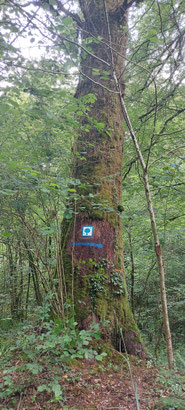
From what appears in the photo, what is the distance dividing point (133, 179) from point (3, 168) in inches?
165

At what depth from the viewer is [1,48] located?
1904mm

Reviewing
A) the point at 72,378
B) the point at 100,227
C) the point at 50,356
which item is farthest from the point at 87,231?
the point at 72,378

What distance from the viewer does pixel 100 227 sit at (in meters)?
2.90

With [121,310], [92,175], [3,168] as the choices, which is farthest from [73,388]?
[92,175]

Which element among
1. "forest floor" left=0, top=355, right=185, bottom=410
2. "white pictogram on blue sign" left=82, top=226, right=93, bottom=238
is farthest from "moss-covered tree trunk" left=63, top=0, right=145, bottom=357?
"forest floor" left=0, top=355, right=185, bottom=410

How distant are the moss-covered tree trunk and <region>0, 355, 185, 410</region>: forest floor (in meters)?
0.33

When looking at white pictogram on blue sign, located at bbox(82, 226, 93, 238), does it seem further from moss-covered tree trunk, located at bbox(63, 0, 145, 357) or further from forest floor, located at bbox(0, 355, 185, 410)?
forest floor, located at bbox(0, 355, 185, 410)

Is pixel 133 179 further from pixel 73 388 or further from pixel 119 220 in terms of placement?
pixel 73 388

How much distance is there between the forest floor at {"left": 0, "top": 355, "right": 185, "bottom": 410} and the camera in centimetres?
172

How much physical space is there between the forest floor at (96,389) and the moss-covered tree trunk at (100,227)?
33 centimetres

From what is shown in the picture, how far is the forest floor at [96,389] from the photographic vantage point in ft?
5.65

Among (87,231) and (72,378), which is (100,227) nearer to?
(87,231)

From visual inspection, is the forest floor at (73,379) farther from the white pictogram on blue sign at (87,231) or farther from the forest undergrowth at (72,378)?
the white pictogram on blue sign at (87,231)

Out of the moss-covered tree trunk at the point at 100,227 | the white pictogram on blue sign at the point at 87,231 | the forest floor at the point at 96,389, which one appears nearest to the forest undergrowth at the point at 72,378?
the forest floor at the point at 96,389
